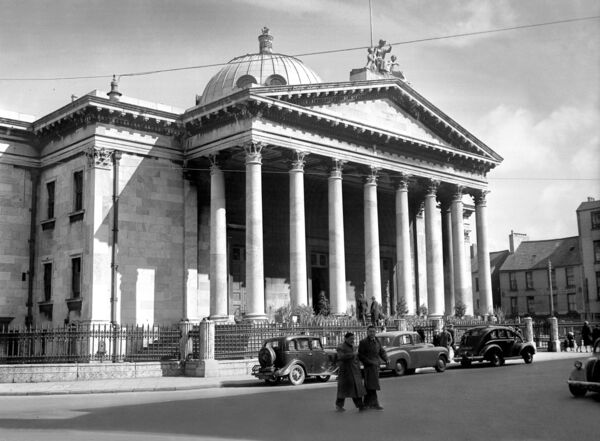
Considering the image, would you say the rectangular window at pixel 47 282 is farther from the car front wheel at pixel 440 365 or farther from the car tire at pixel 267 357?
the car front wheel at pixel 440 365

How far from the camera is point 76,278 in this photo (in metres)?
32.0

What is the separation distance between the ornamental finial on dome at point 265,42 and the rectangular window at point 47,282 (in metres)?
23.3

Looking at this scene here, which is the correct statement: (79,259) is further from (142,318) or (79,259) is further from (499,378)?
(499,378)

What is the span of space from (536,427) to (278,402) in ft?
20.9

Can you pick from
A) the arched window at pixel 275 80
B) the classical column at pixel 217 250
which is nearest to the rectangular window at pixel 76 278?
the classical column at pixel 217 250

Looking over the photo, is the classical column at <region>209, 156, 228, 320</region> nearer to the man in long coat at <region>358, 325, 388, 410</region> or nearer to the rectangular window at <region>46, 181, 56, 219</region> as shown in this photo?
the rectangular window at <region>46, 181, 56, 219</region>

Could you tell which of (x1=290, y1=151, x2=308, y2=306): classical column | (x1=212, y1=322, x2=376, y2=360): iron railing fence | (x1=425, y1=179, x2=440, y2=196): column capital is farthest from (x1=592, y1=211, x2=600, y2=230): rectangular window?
(x1=212, y1=322, x2=376, y2=360): iron railing fence

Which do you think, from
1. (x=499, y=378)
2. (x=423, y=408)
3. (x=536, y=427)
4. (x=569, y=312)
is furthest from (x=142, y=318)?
(x=569, y=312)

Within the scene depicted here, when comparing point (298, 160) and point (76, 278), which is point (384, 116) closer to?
point (298, 160)

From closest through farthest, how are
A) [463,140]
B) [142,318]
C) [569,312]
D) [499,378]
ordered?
[499,378] < [142,318] < [463,140] < [569,312]

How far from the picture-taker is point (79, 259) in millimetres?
32000

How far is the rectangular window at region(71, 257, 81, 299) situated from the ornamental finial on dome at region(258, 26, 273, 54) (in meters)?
23.7

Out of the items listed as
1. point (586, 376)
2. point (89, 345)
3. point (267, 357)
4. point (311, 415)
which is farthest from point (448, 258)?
point (311, 415)

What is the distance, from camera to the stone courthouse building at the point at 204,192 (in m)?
30.7
